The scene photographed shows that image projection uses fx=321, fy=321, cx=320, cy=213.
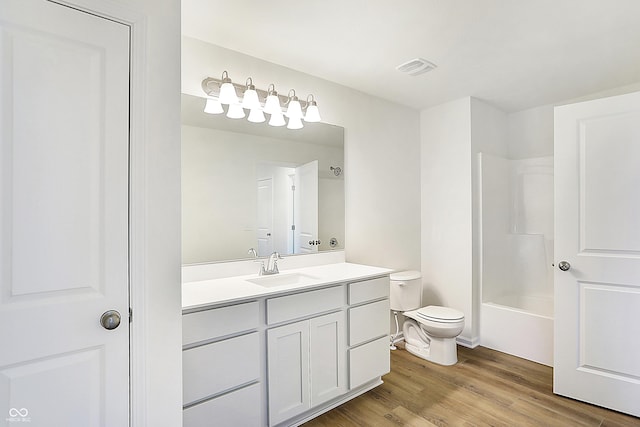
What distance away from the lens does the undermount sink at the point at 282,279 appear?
6.96 ft

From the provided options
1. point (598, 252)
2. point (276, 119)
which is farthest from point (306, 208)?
point (598, 252)

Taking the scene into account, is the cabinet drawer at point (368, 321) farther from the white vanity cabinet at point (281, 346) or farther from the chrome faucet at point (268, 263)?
the chrome faucet at point (268, 263)

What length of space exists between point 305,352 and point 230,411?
49cm

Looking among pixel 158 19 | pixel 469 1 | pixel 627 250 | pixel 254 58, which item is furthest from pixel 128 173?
pixel 627 250

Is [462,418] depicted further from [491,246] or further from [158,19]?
[158,19]

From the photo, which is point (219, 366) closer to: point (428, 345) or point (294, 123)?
point (294, 123)

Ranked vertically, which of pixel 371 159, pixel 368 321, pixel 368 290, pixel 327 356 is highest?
pixel 371 159

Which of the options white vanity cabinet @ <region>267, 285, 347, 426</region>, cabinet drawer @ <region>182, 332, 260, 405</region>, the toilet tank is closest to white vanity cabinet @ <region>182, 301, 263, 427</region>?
cabinet drawer @ <region>182, 332, 260, 405</region>

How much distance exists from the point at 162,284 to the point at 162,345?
0.23m

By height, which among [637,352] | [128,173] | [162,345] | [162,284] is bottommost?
[637,352]

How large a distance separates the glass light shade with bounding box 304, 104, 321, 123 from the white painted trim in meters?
1.38

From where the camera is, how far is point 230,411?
1576 millimetres

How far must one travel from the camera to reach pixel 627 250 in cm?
203

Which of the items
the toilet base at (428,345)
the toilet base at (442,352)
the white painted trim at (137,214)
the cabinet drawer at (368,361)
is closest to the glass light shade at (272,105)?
the white painted trim at (137,214)
